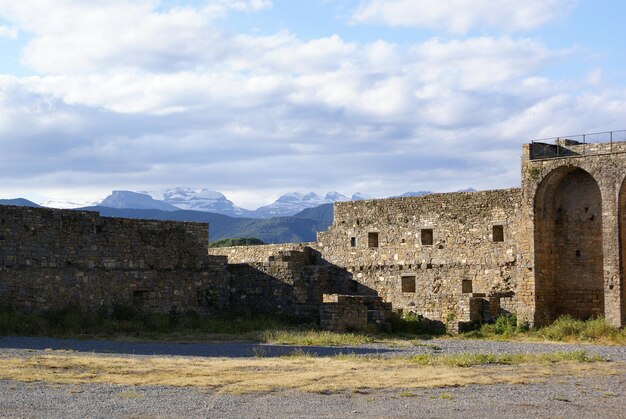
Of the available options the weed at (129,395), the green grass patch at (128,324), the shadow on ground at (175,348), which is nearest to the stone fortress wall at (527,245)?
the green grass patch at (128,324)

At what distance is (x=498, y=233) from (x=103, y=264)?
43.6ft

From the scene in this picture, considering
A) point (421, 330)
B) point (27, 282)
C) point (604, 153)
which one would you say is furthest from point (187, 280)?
point (604, 153)

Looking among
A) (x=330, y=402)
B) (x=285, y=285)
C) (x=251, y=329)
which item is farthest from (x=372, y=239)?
(x=330, y=402)

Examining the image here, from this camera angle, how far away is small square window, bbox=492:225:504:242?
3250cm

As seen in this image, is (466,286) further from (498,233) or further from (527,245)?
(527,245)

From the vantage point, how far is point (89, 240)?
30.7m

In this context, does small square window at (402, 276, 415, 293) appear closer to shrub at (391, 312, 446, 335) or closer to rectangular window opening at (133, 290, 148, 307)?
shrub at (391, 312, 446, 335)

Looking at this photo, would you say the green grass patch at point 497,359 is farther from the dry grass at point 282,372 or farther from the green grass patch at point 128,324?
the green grass patch at point 128,324

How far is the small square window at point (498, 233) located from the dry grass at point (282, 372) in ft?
35.2

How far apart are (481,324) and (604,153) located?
6787mm

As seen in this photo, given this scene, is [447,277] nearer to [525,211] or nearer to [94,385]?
[525,211]

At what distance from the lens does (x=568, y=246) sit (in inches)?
1241

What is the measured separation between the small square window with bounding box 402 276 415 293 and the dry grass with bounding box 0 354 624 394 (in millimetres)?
12551

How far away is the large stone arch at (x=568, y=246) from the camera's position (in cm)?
3089
